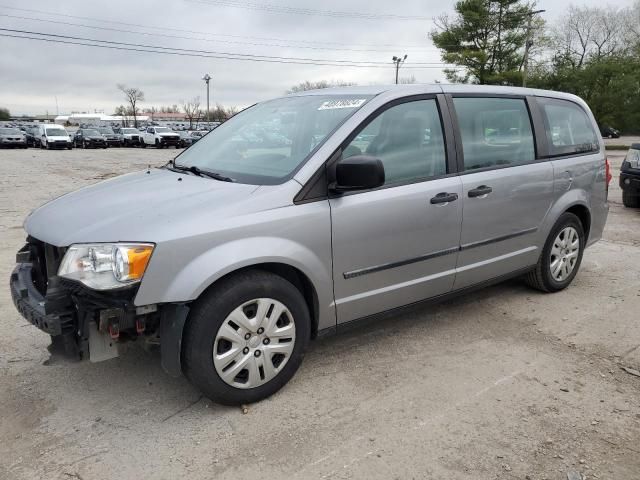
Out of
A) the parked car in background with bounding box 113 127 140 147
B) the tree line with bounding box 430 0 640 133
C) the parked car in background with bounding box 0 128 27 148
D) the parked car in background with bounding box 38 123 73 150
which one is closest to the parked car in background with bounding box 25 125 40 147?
the parked car in background with bounding box 0 128 27 148

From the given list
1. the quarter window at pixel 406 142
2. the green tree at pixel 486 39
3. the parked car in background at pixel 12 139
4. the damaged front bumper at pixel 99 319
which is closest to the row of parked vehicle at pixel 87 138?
the parked car in background at pixel 12 139

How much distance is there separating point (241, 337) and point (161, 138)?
3689 centimetres

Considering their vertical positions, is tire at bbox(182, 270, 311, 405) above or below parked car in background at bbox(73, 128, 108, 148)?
below

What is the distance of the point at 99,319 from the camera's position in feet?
8.36

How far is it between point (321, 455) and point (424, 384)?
91 centimetres

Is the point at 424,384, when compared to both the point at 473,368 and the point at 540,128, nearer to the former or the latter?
the point at 473,368

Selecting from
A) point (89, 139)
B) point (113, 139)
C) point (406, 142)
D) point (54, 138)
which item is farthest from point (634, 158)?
point (113, 139)

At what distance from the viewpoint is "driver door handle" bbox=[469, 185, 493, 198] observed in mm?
3709

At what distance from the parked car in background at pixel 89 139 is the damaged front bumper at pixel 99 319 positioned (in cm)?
3706

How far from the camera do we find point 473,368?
3.38 m

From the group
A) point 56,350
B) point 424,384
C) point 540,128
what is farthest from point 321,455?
point 540,128

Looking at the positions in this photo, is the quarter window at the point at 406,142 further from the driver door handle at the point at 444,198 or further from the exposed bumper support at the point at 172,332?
the exposed bumper support at the point at 172,332

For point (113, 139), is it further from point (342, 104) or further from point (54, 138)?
point (342, 104)

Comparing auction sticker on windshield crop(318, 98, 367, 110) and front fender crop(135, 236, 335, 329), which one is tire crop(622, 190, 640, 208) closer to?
auction sticker on windshield crop(318, 98, 367, 110)
